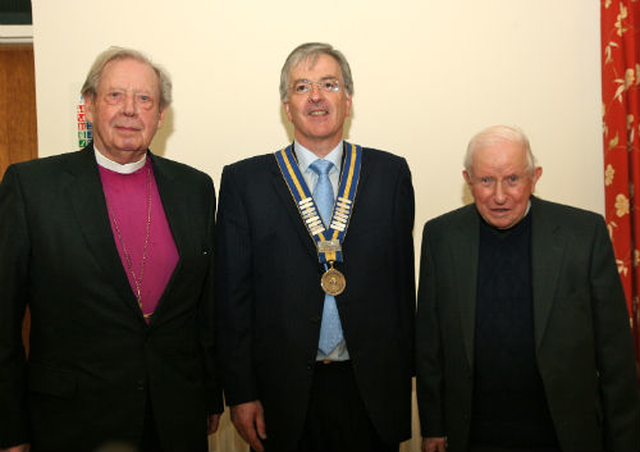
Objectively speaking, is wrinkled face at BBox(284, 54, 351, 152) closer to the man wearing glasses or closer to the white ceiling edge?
the man wearing glasses

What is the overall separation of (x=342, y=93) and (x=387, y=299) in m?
0.90

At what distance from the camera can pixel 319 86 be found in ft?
7.72

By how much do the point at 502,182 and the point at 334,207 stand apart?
2.18ft

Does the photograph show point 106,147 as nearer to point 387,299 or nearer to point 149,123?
point 149,123

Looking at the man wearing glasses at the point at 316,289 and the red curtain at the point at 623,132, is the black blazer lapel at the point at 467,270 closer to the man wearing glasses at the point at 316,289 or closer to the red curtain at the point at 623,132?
the man wearing glasses at the point at 316,289

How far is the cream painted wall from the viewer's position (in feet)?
10.6

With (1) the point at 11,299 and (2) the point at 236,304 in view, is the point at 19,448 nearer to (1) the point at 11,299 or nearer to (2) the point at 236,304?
(1) the point at 11,299

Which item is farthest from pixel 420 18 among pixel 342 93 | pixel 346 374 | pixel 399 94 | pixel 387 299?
pixel 346 374

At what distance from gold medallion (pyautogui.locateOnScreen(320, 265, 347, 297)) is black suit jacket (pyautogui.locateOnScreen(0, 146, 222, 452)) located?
2.02ft

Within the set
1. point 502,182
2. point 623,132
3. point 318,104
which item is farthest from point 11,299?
point 623,132

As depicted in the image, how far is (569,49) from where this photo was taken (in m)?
3.30

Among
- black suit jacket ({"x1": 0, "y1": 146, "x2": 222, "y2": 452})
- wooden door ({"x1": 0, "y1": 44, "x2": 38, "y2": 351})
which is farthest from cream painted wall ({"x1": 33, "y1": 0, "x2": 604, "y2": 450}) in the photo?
black suit jacket ({"x1": 0, "y1": 146, "x2": 222, "y2": 452})

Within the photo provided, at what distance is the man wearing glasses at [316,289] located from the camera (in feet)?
7.30

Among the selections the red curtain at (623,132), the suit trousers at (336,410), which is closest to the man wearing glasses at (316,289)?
the suit trousers at (336,410)
